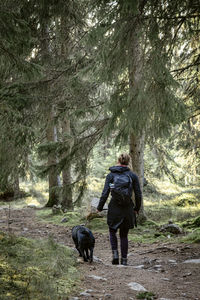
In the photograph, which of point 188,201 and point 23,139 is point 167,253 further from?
point 188,201

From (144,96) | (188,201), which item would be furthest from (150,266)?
(188,201)

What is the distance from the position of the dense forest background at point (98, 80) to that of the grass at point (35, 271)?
2168 mm

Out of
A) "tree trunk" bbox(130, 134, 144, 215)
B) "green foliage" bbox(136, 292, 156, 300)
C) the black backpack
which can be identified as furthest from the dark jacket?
"tree trunk" bbox(130, 134, 144, 215)

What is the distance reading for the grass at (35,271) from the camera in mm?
2636

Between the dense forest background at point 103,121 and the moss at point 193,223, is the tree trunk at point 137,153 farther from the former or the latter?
the moss at point 193,223

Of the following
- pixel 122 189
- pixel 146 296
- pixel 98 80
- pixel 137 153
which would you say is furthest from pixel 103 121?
pixel 146 296

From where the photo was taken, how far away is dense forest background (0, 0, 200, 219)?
452 centimetres

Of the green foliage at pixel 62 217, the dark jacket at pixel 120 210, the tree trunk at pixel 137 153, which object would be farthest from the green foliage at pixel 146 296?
the green foliage at pixel 62 217

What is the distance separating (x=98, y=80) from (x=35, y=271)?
3.72 m

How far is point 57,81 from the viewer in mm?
8477

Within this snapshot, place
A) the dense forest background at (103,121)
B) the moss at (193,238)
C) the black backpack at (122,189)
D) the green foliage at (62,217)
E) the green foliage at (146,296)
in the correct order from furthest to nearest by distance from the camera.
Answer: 1. the green foliage at (62,217)
2. the moss at (193,238)
3. the black backpack at (122,189)
4. the dense forest background at (103,121)
5. the green foliage at (146,296)

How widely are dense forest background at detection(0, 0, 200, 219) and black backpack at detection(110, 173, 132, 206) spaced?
1032mm

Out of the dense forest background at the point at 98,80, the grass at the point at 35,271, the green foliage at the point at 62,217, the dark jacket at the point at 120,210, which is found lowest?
the green foliage at the point at 62,217

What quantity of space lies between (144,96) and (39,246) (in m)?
3.12
